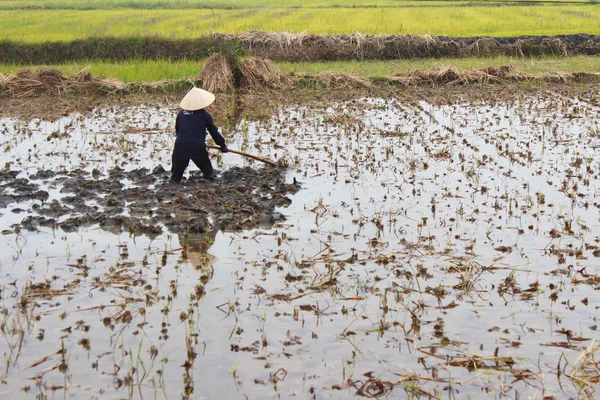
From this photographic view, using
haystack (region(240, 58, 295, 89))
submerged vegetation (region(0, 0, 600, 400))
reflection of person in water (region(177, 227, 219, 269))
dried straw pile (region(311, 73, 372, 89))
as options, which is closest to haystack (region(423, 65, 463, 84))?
submerged vegetation (region(0, 0, 600, 400))

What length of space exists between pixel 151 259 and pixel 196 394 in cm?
175

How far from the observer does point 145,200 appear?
5953mm

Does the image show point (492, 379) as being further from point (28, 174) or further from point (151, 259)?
point (28, 174)

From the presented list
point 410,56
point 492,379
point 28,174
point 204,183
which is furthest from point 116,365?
point 410,56

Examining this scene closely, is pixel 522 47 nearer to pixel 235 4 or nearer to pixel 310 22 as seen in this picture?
pixel 310 22

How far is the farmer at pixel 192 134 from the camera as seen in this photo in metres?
6.36

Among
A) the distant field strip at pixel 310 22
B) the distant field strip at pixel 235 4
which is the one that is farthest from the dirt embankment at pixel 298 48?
the distant field strip at pixel 235 4

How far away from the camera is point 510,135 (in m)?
8.57

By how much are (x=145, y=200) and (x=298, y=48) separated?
33.8 feet

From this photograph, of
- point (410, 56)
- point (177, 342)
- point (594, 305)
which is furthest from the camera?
point (410, 56)

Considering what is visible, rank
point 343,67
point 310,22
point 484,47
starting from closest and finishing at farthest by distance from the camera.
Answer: point 343,67 < point 484,47 < point 310,22

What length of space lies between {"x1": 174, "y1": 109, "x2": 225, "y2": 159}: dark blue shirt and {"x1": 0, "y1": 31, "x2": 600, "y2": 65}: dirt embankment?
9340 mm

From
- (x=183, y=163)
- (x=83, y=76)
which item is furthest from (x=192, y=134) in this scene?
(x=83, y=76)

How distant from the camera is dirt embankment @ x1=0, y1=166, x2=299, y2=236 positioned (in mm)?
5340
